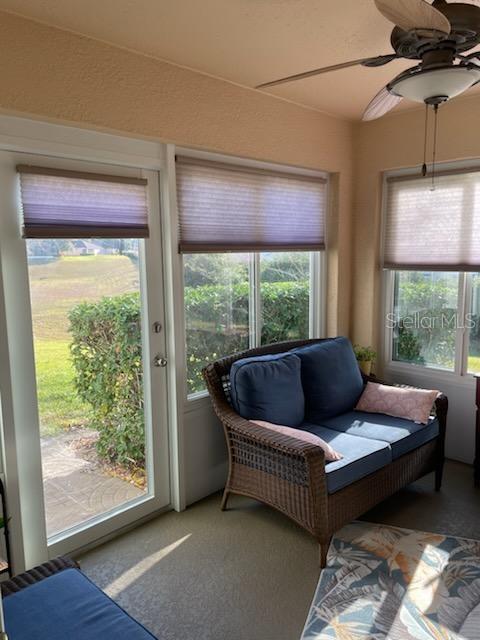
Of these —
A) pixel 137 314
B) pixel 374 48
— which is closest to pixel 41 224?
pixel 137 314

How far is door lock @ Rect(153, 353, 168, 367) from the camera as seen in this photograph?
2.77 metres

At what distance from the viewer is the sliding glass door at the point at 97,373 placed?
231 cm

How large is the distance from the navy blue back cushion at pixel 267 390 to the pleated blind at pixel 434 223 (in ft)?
4.55

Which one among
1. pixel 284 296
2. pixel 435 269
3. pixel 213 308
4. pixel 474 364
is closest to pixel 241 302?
pixel 213 308

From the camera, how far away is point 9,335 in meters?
2.15

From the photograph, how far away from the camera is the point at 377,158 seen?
3654 mm

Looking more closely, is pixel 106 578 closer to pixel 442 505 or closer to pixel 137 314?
pixel 137 314

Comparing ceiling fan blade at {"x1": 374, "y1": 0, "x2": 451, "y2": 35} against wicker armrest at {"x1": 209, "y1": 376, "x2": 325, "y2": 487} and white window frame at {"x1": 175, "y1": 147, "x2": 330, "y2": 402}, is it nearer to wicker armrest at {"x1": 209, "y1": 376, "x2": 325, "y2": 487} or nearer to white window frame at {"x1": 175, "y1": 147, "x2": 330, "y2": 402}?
white window frame at {"x1": 175, "y1": 147, "x2": 330, "y2": 402}

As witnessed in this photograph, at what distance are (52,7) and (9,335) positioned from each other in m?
1.37

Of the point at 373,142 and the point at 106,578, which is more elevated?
the point at 373,142

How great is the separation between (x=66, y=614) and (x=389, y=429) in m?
2.03

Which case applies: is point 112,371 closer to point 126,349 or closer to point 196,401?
point 126,349

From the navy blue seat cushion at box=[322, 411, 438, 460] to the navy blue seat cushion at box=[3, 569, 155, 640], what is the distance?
1.76m

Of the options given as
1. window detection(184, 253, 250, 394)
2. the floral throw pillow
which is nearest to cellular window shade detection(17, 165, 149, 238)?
window detection(184, 253, 250, 394)
